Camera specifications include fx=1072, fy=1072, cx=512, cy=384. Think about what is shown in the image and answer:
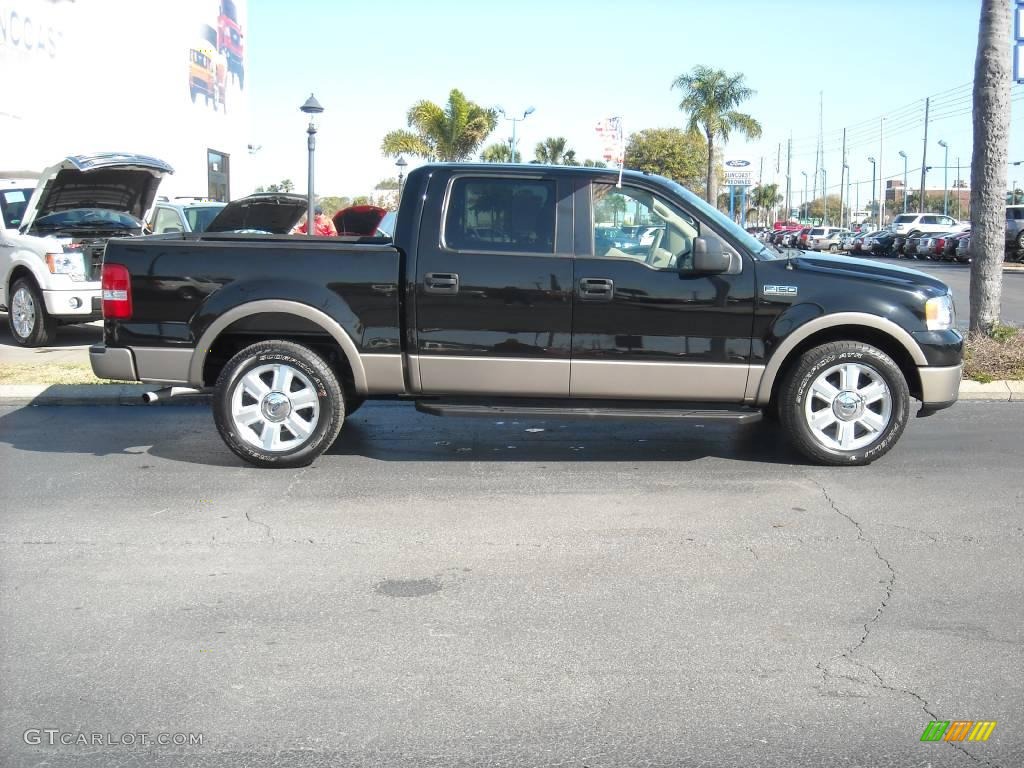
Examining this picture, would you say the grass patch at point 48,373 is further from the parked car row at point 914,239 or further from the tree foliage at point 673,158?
the tree foliage at point 673,158

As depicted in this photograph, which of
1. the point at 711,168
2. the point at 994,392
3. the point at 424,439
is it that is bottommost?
the point at 424,439

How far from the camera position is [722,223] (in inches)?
277

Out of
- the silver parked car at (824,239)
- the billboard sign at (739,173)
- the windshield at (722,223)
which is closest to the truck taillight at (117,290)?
the windshield at (722,223)

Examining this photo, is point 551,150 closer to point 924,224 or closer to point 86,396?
point 924,224

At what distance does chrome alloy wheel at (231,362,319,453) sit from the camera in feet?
23.1

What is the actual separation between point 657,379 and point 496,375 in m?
1.05

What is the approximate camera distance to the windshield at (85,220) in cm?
1306

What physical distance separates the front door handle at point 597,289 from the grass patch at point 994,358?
495 centimetres

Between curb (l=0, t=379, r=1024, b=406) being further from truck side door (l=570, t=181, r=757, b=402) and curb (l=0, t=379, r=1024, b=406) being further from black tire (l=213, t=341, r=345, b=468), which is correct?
truck side door (l=570, t=181, r=757, b=402)

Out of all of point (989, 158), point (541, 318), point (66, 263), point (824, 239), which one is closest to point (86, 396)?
point (66, 263)

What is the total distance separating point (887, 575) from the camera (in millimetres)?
5055

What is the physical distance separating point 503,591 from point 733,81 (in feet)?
135

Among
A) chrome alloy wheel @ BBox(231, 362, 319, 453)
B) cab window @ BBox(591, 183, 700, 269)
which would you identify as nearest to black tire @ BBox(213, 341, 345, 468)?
chrome alloy wheel @ BBox(231, 362, 319, 453)

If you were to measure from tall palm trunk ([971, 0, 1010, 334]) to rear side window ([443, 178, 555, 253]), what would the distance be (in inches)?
252
